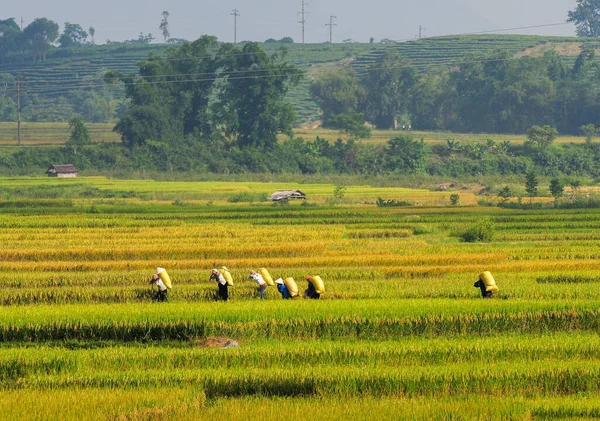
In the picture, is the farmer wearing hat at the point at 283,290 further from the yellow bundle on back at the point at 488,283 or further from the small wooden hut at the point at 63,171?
the small wooden hut at the point at 63,171

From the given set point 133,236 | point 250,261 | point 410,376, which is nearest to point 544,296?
point 410,376

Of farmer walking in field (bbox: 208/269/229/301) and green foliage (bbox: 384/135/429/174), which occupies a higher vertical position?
farmer walking in field (bbox: 208/269/229/301)

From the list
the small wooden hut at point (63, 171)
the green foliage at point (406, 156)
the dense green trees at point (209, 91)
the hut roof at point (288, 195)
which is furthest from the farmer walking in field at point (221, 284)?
the dense green trees at point (209, 91)

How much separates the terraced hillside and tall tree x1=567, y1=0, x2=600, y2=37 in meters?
23.9

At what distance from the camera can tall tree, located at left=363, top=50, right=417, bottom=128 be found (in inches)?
4813

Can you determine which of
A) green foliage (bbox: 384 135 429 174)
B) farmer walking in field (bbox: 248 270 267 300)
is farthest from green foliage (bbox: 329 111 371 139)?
farmer walking in field (bbox: 248 270 267 300)

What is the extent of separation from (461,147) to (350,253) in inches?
2507

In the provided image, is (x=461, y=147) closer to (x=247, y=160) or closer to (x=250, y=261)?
(x=247, y=160)

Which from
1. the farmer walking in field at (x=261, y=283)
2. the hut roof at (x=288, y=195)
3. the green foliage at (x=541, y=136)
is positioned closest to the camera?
the farmer walking in field at (x=261, y=283)

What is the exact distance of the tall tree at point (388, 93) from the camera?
122 metres

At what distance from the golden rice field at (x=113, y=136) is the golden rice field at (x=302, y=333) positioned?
66.8 metres

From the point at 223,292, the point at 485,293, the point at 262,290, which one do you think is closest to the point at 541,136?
the point at 485,293

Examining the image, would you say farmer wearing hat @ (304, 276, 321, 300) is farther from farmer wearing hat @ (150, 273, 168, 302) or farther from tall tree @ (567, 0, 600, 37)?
tall tree @ (567, 0, 600, 37)

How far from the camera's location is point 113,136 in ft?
352
